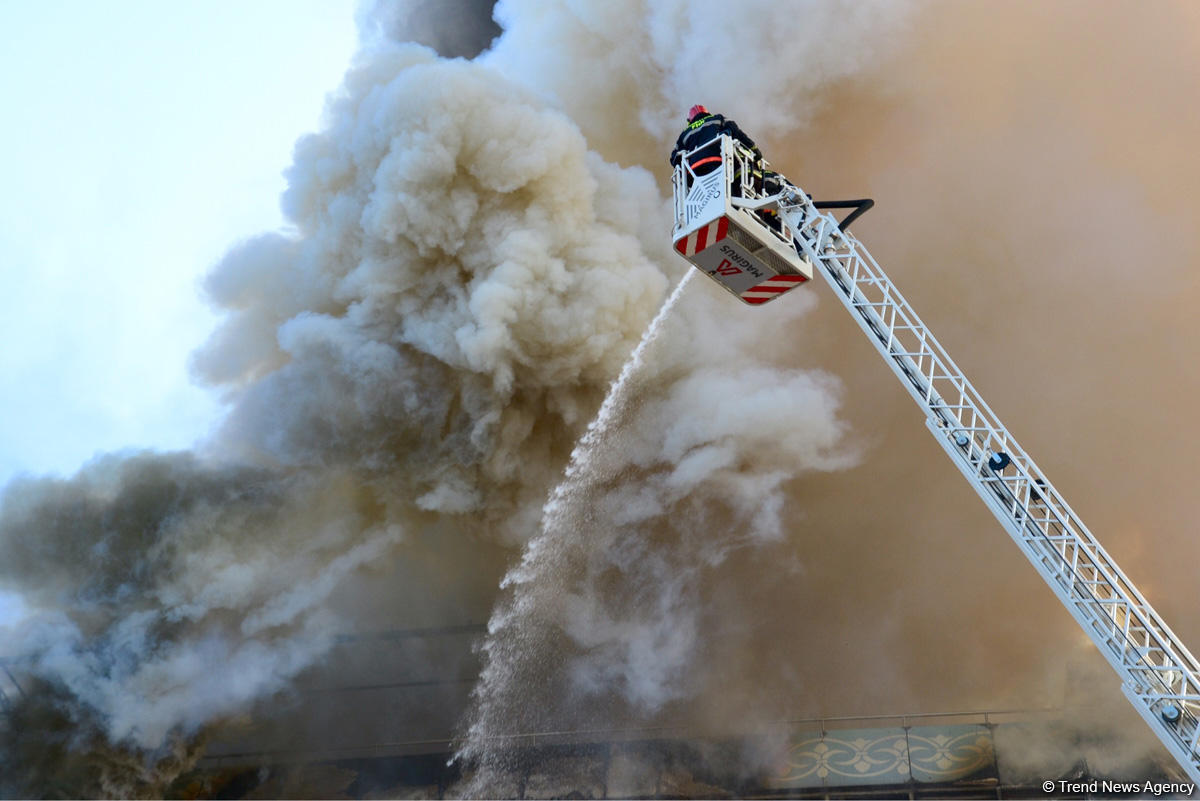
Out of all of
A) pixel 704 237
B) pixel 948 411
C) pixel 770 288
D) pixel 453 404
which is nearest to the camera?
pixel 948 411

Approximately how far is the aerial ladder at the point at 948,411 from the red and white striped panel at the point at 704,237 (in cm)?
1

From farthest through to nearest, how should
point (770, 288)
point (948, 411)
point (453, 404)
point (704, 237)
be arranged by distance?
point (453, 404)
point (770, 288)
point (704, 237)
point (948, 411)

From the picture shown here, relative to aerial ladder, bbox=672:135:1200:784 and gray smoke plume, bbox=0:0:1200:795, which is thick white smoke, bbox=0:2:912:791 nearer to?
gray smoke plume, bbox=0:0:1200:795

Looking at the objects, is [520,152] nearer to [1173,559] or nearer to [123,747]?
[123,747]

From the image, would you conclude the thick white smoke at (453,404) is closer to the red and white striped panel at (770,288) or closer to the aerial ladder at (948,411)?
the red and white striped panel at (770,288)

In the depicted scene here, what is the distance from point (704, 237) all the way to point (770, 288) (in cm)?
122

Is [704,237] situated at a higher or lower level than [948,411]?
higher

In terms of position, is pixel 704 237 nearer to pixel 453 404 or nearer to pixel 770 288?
pixel 770 288

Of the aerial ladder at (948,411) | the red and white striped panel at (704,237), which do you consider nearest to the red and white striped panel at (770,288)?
the aerial ladder at (948,411)

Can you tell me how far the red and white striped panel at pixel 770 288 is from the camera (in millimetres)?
8867

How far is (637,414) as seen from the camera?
1519cm

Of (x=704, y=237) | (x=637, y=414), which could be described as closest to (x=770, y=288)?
(x=704, y=237)

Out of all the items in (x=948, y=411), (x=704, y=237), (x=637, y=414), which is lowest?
(x=948, y=411)

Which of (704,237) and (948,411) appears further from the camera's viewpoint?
(704,237)
